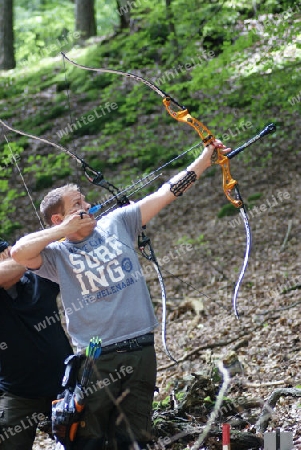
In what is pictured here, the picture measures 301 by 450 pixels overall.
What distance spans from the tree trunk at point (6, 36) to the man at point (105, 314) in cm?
1597

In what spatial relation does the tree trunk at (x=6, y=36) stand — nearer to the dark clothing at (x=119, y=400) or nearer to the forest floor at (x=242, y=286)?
the forest floor at (x=242, y=286)

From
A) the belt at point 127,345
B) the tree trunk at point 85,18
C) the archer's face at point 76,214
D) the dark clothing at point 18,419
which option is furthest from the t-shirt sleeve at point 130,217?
the tree trunk at point 85,18

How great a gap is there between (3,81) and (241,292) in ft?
36.6

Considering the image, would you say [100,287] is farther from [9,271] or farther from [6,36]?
[6,36]

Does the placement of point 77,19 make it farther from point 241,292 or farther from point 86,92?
point 241,292

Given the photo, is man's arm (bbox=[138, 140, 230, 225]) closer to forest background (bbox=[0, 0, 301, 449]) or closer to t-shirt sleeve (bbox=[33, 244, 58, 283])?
forest background (bbox=[0, 0, 301, 449])

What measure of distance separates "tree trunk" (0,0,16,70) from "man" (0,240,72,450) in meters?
15.6

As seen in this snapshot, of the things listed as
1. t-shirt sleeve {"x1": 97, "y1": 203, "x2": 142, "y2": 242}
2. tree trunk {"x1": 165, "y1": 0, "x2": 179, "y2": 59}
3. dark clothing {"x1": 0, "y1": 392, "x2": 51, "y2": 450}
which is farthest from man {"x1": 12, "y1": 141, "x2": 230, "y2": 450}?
tree trunk {"x1": 165, "y1": 0, "x2": 179, "y2": 59}

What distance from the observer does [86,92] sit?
15914 mm

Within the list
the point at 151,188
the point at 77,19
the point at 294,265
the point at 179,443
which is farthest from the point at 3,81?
the point at 179,443

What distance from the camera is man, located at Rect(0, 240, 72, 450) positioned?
333cm

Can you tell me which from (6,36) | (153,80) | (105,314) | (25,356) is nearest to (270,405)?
(25,356)

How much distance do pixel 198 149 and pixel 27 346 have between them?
6.71m

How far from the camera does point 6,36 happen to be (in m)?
17.9
